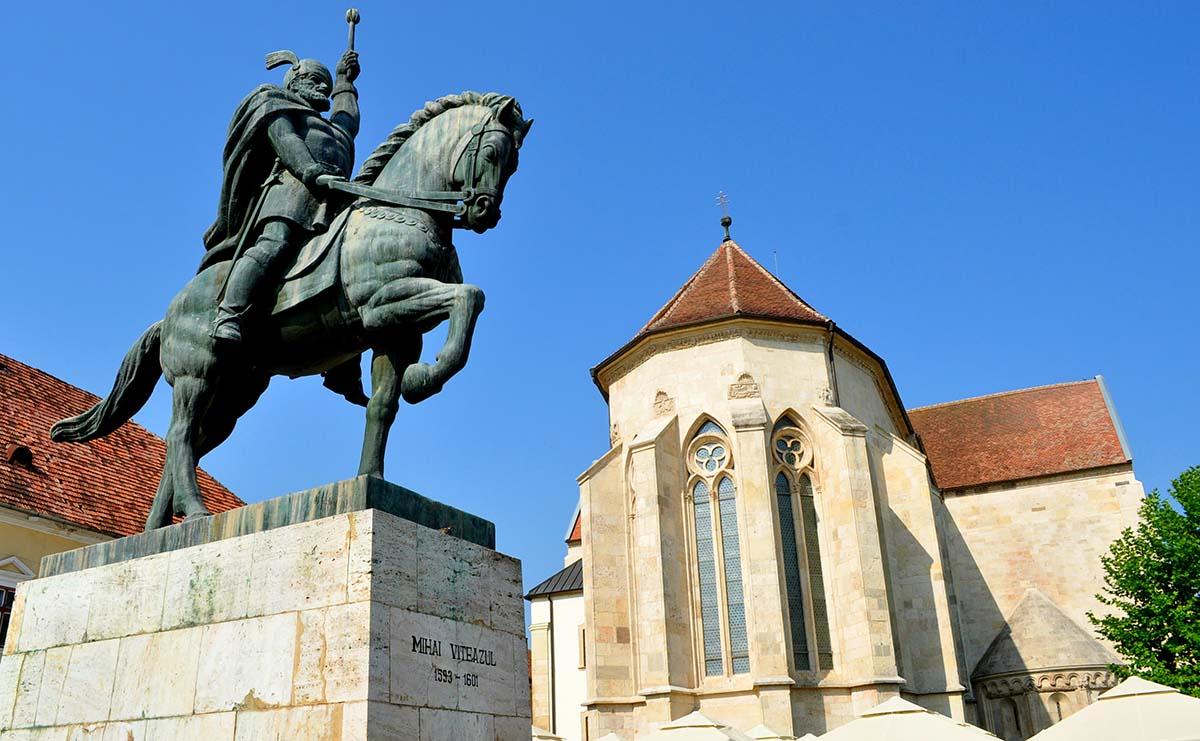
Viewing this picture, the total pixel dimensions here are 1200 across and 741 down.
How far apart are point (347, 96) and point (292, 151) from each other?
38.5 inches

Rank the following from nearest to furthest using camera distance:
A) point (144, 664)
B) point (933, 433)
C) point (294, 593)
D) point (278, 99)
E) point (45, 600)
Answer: point (294, 593) < point (144, 664) < point (45, 600) < point (278, 99) < point (933, 433)

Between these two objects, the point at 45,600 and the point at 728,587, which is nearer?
the point at 45,600

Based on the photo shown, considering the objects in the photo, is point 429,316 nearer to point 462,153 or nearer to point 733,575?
point 462,153

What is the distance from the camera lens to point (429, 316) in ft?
18.2

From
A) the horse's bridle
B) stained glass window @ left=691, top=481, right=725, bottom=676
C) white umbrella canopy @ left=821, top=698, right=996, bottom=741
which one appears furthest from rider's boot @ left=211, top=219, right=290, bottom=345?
stained glass window @ left=691, top=481, right=725, bottom=676

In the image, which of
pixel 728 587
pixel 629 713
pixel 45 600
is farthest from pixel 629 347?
pixel 45 600

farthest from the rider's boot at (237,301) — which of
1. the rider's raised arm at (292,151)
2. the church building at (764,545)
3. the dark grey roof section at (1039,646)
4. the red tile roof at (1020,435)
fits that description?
the red tile roof at (1020,435)

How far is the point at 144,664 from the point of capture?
532 cm

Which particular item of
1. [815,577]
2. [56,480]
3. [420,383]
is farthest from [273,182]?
[815,577]

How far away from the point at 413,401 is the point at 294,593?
121 centimetres

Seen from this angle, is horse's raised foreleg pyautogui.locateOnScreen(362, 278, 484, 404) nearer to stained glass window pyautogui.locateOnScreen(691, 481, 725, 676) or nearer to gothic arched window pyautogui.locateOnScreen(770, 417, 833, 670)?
stained glass window pyautogui.locateOnScreen(691, 481, 725, 676)

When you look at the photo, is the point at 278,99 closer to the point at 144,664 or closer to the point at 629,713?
the point at 144,664

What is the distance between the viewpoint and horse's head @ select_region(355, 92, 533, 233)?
5840mm

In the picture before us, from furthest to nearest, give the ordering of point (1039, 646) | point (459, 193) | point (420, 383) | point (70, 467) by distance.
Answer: point (1039, 646), point (70, 467), point (459, 193), point (420, 383)
